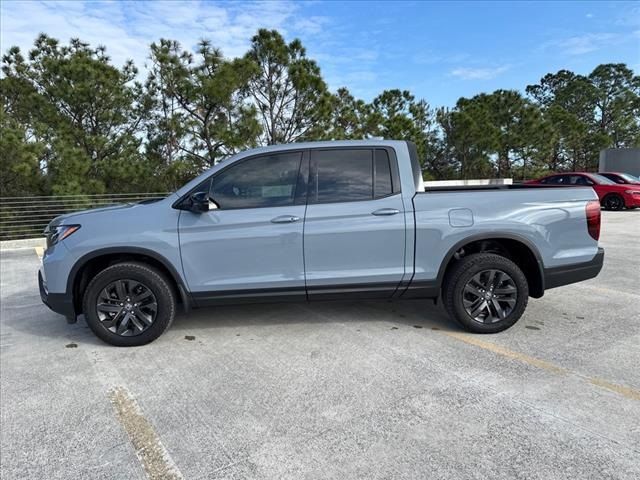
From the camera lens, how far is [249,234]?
3.54m

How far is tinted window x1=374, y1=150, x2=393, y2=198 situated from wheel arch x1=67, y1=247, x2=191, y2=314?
1888 mm

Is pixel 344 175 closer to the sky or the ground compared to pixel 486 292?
closer to the sky

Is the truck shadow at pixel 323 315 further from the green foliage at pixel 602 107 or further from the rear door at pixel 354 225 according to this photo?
the green foliage at pixel 602 107

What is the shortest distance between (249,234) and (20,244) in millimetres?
9659

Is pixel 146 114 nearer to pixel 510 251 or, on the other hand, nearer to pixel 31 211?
pixel 31 211

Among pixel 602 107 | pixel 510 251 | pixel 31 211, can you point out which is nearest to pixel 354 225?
pixel 510 251

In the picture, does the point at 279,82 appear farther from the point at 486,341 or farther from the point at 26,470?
the point at 26,470

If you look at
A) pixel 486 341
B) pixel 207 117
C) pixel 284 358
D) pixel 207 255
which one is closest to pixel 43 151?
pixel 207 117

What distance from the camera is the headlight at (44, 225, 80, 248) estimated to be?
11.8ft

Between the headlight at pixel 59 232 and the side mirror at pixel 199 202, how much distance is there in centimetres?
102

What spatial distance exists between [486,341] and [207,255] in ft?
8.22

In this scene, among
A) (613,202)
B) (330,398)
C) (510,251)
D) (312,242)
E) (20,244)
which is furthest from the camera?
(613,202)

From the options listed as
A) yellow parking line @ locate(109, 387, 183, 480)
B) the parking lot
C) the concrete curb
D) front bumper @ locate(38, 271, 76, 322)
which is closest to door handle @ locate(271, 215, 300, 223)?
the parking lot

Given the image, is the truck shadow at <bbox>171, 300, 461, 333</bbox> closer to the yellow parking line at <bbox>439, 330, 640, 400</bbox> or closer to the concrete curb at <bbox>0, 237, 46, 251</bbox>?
the yellow parking line at <bbox>439, 330, 640, 400</bbox>
